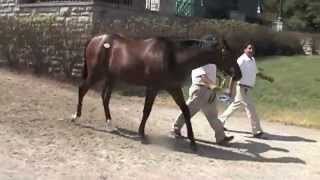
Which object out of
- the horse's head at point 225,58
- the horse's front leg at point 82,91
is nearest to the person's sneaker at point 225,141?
the horse's head at point 225,58

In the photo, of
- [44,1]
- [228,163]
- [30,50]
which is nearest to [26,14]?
[44,1]

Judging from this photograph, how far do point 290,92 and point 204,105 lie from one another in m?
9.88

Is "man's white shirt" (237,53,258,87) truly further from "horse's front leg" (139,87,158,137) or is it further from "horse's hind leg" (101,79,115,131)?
"horse's hind leg" (101,79,115,131)

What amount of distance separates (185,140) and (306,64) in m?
17.8

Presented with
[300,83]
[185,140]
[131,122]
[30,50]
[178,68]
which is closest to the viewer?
[178,68]

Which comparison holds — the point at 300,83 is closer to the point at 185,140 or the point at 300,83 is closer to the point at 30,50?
the point at 30,50

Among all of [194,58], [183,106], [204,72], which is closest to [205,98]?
[204,72]

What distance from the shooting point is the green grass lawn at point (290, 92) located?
1685cm

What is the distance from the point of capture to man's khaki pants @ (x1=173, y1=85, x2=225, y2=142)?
39.9ft

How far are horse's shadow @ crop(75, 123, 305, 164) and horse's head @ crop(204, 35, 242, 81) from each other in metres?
1.27

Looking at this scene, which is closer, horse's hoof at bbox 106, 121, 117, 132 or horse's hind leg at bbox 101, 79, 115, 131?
horse's hoof at bbox 106, 121, 117, 132

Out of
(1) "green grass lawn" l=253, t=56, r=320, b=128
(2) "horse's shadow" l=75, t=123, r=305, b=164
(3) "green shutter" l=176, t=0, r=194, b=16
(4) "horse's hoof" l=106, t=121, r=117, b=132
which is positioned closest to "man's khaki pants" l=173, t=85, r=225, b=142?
(2) "horse's shadow" l=75, t=123, r=305, b=164

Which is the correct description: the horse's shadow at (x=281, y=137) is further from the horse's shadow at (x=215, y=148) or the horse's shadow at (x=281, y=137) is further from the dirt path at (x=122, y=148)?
the horse's shadow at (x=215, y=148)

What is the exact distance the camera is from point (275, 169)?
36.2ft
